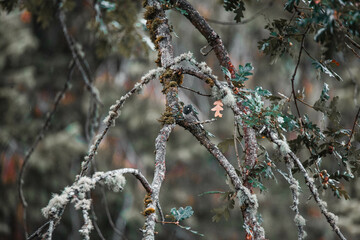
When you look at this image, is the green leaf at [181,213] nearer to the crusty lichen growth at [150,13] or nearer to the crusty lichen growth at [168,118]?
the crusty lichen growth at [168,118]

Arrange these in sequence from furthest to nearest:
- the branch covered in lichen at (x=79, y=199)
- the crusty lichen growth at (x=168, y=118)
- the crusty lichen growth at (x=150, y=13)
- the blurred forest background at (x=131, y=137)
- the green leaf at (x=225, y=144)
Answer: the blurred forest background at (x=131, y=137)
the crusty lichen growth at (x=150, y=13)
the green leaf at (x=225, y=144)
the crusty lichen growth at (x=168, y=118)
the branch covered in lichen at (x=79, y=199)

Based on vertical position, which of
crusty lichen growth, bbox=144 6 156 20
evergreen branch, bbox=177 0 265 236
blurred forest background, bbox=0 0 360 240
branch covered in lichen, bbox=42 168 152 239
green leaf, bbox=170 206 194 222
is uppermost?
blurred forest background, bbox=0 0 360 240

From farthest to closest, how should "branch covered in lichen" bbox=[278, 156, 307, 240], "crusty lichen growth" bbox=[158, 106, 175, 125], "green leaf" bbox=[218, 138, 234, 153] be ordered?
"green leaf" bbox=[218, 138, 234, 153] → "crusty lichen growth" bbox=[158, 106, 175, 125] → "branch covered in lichen" bbox=[278, 156, 307, 240]

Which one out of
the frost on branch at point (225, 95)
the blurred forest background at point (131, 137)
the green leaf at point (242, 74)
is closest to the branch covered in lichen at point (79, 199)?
the frost on branch at point (225, 95)

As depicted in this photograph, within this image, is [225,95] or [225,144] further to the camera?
[225,144]

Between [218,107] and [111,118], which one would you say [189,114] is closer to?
[218,107]

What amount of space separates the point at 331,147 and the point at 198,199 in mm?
4483

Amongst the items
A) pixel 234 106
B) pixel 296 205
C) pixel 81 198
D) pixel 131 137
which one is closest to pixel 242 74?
pixel 234 106

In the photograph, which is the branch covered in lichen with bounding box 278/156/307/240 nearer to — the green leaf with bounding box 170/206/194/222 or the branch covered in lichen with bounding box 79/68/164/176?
the green leaf with bounding box 170/206/194/222

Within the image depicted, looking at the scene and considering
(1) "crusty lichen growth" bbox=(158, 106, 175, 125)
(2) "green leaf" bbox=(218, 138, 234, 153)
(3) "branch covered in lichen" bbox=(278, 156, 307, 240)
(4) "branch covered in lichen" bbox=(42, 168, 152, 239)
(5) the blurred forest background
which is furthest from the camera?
(5) the blurred forest background

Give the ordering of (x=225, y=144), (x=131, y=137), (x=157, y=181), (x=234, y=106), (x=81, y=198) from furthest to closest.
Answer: (x=131, y=137) → (x=225, y=144) → (x=234, y=106) → (x=157, y=181) → (x=81, y=198)

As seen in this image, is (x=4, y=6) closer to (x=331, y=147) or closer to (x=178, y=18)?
(x=331, y=147)

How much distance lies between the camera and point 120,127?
5.14 m

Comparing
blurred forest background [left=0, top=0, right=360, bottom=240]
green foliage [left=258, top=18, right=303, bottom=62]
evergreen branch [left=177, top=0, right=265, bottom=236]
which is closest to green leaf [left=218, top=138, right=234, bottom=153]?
evergreen branch [left=177, top=0, right=265, bottom=236]
